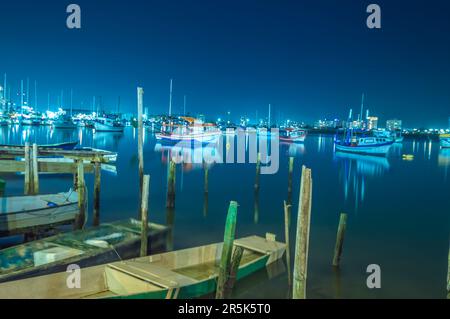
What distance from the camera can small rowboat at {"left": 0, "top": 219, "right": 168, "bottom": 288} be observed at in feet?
28.7

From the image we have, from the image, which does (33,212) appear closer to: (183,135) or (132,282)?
(132,282)

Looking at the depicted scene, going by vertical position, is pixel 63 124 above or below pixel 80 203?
above

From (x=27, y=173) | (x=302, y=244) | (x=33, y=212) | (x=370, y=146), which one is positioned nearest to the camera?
(x=302, y=244)

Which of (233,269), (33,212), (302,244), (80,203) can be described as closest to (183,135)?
(80,203)

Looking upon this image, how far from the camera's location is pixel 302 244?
743cm

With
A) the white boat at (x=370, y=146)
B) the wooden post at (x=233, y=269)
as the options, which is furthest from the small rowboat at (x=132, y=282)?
the white boat at (x=370, y=146)

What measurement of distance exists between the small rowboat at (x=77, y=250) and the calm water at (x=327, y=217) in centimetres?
228

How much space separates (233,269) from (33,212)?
7.04 metres

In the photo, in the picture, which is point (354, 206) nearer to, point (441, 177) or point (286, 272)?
point (286, 272)

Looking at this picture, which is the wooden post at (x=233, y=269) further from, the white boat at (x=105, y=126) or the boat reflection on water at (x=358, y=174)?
the white boat at (x=105, y=126)

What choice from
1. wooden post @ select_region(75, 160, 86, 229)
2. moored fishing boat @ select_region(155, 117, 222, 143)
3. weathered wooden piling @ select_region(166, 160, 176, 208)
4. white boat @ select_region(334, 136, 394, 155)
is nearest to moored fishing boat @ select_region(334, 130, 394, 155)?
white boat @ select_region(334, 136, 394, 155)

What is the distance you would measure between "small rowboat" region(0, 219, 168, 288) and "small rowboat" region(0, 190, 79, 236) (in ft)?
5.96

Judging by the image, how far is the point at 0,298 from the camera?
712cm
